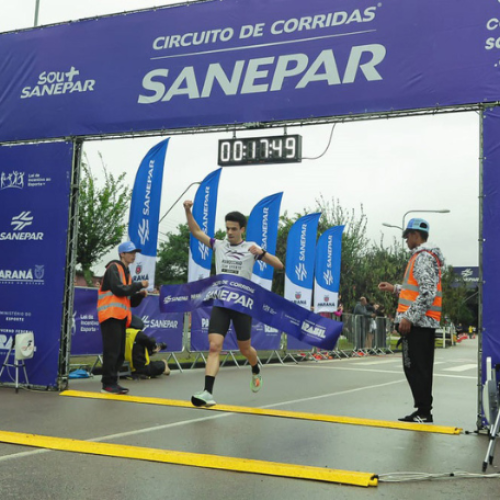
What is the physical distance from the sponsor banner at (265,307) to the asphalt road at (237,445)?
910mm

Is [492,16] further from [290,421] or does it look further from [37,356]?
[37,356]

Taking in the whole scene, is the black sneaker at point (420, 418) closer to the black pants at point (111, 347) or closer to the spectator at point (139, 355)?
the black pants at point (111, 347)

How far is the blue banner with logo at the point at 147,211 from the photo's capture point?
51.1ft

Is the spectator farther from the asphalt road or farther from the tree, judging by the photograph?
the tree

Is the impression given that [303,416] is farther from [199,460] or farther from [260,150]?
[260,150]

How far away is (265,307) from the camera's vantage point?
802cm

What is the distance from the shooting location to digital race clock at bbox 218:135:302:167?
8.56 metres

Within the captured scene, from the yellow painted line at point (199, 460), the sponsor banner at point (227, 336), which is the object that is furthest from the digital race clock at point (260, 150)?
the sponsor banner at point (227, 336)

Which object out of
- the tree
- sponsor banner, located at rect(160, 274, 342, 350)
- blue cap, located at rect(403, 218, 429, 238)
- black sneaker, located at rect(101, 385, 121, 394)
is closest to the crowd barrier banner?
black sneaker, located at rect(101, 385, 121, 394)

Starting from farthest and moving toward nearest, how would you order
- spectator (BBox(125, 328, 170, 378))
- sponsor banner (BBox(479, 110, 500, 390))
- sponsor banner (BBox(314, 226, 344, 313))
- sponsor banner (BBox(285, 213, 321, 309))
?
sponsor banner (BBox(314, 226, 344, 313)) < sponsor banner (BBox(285, 213, 321, 309)) < spectator (BBox(125, 328, 170, 378)) < sponsor banner (BBox(479, 110, 500, 390))

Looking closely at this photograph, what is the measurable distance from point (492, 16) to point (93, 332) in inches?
331

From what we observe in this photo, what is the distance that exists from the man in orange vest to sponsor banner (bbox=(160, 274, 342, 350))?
1.00 m

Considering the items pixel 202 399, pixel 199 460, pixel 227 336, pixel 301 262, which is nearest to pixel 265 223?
pixel 301 262

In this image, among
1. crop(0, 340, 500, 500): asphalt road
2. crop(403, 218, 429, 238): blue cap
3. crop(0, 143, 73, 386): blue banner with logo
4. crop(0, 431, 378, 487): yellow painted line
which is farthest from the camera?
crop(0, 143, 73, 386): blue banner with logo
